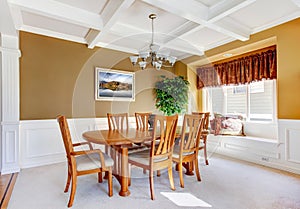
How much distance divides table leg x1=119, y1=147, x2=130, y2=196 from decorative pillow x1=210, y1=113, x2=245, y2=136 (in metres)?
2.64

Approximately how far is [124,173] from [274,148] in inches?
105

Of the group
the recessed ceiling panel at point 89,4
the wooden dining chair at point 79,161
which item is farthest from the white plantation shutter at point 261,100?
the recessed ceiling panel at point 89,4

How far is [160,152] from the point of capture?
222cm

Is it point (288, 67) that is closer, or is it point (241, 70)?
point (288, 67)

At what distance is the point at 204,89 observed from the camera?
5109mm

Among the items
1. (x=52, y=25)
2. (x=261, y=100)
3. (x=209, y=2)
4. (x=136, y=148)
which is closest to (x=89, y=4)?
(x=52, y=25)

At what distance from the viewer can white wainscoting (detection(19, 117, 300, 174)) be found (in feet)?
9.74

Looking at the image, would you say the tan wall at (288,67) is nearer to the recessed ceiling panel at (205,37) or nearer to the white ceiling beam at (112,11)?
the recessed ceiling panel at (205,37)

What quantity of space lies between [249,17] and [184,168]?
2.78m

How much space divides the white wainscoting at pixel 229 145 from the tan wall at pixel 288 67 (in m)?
0.23

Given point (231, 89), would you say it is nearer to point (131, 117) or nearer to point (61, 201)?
point (131, 117)

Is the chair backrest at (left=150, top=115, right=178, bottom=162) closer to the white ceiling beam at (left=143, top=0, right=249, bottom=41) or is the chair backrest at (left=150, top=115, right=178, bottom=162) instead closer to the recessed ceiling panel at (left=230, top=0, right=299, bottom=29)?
the white ceiling beam at (left=143, top=0, right=249, bottom=41)

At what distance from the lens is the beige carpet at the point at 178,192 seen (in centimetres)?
198

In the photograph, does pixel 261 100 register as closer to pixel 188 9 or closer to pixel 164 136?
pixel 188 9
